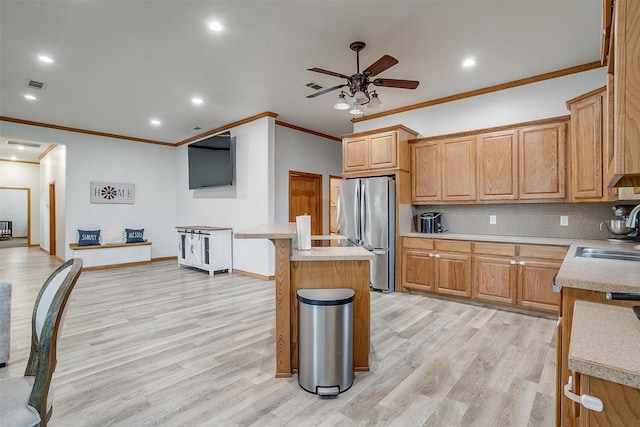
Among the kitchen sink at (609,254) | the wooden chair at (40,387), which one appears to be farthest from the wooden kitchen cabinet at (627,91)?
the kitchen sink at (609,254)

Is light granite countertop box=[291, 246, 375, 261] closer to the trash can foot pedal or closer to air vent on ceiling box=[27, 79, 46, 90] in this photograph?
the trash can foot pedal

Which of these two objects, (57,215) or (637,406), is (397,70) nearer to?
(637,406)

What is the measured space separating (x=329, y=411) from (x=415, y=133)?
12.9 feet

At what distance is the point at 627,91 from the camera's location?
2.56 feet

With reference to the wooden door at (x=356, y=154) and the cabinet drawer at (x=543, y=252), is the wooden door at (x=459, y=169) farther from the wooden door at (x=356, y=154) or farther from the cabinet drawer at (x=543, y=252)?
the wooden door at (x=356, y=154)

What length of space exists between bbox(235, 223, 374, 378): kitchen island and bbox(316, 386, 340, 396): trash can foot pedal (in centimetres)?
34

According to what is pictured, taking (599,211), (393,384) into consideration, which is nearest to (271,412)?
(393,384)

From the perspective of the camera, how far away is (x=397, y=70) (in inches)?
148

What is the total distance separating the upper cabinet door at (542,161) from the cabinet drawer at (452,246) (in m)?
0.85

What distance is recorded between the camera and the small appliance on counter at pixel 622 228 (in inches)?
124

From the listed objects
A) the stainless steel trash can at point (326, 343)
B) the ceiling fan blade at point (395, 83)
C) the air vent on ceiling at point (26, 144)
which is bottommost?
the stainless steel trash can at point (326, 343)

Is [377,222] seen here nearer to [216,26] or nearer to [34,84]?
[216,26]

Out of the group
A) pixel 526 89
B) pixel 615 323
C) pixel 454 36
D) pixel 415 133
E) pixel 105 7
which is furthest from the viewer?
pixel 415 133

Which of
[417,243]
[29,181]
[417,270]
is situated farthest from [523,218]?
[29,181]
